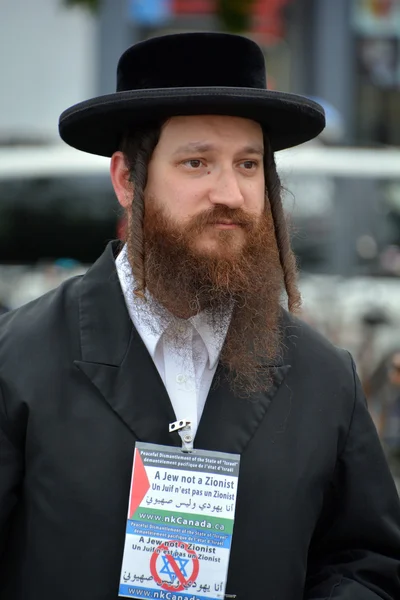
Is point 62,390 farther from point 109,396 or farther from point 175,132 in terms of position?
point 175,132

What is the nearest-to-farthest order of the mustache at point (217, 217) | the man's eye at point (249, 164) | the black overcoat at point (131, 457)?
the black overcoat at point (131, 457) < the mustache at point (217, 217) < the man's eye at point (249, 164)

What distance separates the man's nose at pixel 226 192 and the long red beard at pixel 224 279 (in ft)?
0.05

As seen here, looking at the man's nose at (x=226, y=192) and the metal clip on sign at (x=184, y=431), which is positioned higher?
the man's nose at (x=226, y=192)

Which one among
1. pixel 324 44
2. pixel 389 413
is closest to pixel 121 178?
pixel 389 413

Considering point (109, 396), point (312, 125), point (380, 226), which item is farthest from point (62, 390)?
point (380, 226)

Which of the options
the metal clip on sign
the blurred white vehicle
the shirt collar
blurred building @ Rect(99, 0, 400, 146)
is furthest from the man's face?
blurred building @ Rect(99, 0, 400, 146)

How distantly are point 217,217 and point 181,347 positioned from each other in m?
0.31

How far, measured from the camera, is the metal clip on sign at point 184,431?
7.70ft

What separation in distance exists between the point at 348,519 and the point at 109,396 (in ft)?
2.11

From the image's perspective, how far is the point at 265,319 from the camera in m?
2.53

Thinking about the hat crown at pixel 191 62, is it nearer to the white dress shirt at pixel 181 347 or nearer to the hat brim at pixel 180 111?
the hat brim at pixel 180 111

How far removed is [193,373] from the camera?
8.07ft

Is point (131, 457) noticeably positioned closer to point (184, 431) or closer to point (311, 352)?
point (184, 431)

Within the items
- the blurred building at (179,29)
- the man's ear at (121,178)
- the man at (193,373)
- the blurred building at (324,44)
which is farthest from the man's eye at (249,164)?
the blurred building at (179,29)
